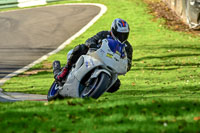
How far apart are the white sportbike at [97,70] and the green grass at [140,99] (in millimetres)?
337

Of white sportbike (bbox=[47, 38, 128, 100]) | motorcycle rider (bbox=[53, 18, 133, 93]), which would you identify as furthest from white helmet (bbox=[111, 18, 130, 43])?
white sportbike (bbox=[47, 38, 128, 100])

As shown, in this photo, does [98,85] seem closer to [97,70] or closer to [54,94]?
[97,70]

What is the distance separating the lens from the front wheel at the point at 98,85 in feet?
25.9

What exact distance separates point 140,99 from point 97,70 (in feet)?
3.19

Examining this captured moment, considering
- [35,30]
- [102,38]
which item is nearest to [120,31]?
[102,38]

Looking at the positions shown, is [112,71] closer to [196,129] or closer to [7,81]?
[196,129]

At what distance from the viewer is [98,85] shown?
791 centimetres

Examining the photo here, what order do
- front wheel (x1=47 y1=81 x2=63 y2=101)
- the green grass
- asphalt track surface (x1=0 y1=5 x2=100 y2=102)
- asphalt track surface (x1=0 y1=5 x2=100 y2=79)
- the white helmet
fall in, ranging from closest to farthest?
the green grass, the white helmet, front wheel (x1=47 y1=81 x2=63 y2=101), asphalt track surface (x1=0 y1=5 x2=100 y2=102), asphalt track surface (x1=0 y1=5 x2=100 y2=79)

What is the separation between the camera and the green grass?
571 cm

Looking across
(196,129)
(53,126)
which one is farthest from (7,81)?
(196,129)

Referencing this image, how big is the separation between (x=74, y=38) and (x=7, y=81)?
1066cm

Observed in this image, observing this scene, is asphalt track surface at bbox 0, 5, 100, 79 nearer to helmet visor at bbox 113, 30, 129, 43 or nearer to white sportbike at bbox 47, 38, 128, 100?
white sportbike at bbox 47, 38, 128, 100

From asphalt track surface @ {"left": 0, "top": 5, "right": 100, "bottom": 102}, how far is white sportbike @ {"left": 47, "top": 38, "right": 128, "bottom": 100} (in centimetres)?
311

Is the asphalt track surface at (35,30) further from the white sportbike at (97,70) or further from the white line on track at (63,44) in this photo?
the white sportbike at (97,70)
